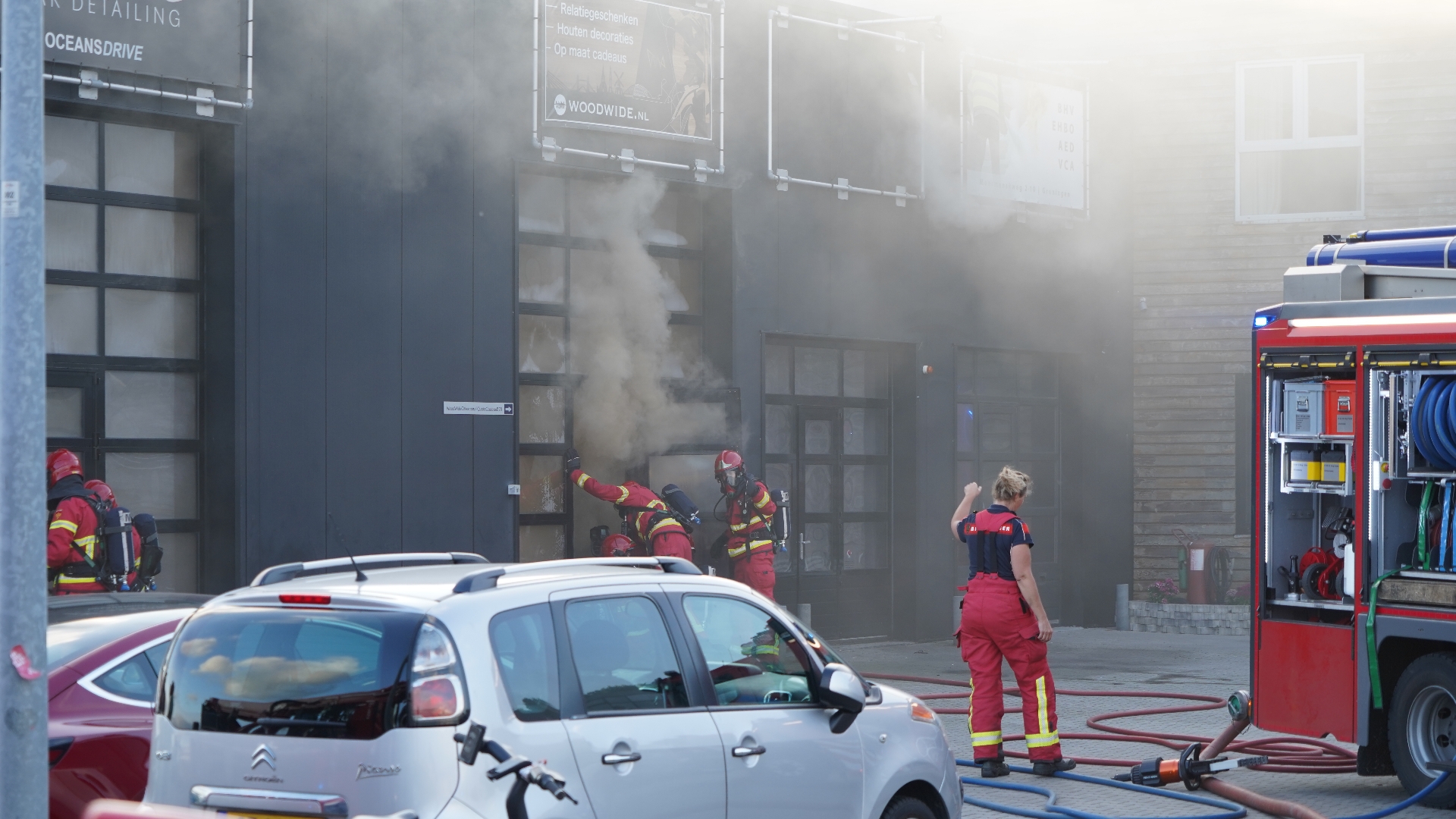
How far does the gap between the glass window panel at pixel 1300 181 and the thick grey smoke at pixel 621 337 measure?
295 inches

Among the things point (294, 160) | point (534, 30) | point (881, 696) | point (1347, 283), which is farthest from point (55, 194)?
point (1347, 283)

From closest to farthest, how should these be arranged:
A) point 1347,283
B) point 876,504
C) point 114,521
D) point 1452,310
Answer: point 1452,310 < point 1347,283 < point 114,521 < point 876,504

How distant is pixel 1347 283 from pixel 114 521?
24.7ft

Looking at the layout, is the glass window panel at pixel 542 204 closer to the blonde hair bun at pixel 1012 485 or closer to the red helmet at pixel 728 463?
the red helmet at pixel 728 463

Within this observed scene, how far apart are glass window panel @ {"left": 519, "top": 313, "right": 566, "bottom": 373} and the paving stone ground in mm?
3777

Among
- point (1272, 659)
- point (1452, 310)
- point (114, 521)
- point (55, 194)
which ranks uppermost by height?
point (55, 194)

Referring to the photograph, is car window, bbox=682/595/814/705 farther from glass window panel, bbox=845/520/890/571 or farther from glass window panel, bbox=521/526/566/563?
glass window panel, bbox=845/520/890/571

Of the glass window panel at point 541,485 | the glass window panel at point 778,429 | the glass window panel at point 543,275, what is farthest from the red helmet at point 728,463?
the glass window panel at point 543,275

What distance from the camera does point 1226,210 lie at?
17.6 m

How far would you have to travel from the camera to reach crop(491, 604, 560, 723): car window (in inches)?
180

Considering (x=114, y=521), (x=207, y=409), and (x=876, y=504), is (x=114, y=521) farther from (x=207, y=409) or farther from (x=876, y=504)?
(x=876, y=504)

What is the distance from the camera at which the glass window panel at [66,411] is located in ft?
36.1

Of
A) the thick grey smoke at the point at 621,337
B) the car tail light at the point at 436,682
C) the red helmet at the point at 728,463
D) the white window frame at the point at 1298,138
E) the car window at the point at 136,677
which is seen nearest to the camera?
the car tail light at the point at 436,682

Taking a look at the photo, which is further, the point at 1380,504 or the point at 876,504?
the point at 876,504
